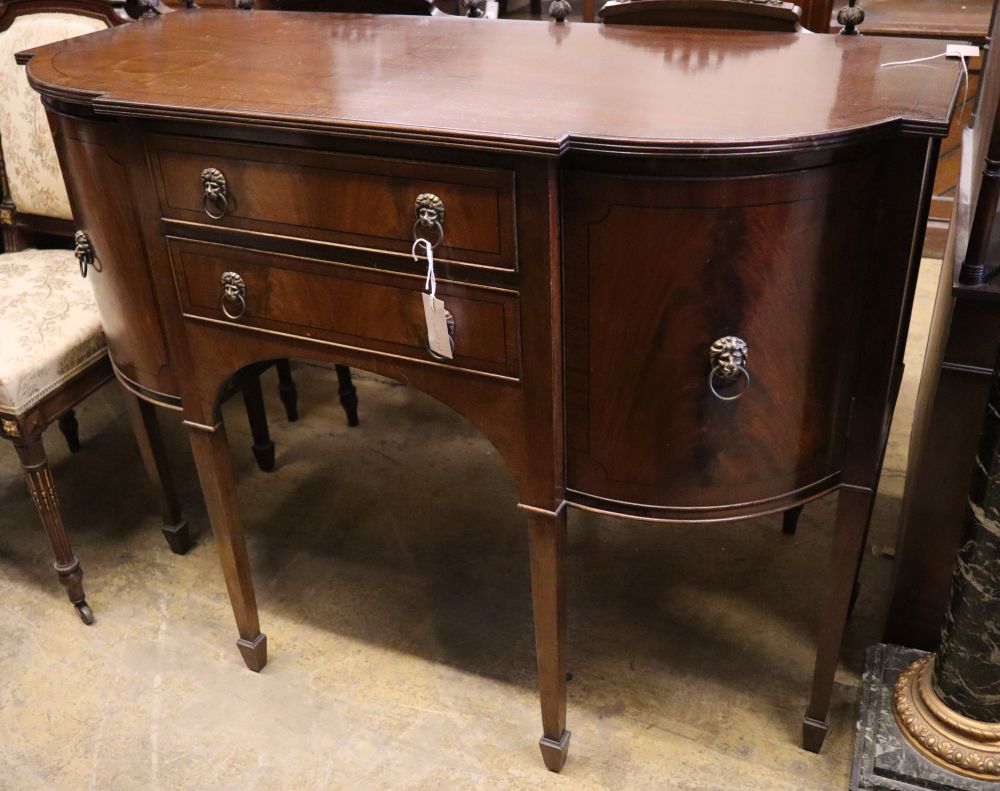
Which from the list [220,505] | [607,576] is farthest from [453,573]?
[220,505]

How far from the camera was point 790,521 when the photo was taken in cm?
216

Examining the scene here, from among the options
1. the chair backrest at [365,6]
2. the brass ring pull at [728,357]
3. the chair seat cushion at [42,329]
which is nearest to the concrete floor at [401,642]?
the chair seat cushion at [42,329]

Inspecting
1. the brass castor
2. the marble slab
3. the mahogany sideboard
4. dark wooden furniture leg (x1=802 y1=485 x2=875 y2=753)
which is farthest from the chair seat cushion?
the marble slab

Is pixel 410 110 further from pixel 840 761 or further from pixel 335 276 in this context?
Answer: pixel 840 761

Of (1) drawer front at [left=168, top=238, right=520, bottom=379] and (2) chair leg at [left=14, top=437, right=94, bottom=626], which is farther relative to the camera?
(2) chair leg at [left=14, top=437, right=94, bottom=626]

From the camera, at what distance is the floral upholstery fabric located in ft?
7.23

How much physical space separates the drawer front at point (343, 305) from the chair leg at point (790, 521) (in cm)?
103

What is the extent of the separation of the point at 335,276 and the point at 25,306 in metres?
0.94

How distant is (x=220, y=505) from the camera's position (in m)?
1.78

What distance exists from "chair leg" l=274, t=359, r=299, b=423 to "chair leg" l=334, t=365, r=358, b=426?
4.9 inches

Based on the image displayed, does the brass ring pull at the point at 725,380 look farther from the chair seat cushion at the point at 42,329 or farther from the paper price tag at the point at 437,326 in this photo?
the chair seat cushion at the point at 42,329

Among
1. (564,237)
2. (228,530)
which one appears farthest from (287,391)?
(564,237)

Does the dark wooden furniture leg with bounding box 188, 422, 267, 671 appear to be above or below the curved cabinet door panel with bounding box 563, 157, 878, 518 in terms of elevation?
below

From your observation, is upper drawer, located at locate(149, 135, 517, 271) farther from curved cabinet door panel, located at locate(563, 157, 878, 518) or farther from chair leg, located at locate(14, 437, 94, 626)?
chair leg, located at locate(14, 437, 94, 626)
